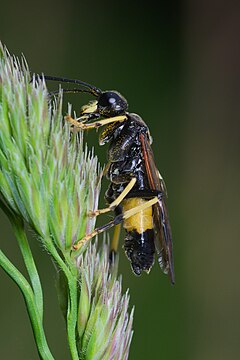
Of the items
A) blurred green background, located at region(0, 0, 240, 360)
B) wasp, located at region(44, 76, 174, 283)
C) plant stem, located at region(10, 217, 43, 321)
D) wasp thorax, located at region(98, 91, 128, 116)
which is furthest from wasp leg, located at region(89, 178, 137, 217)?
blurred green background, located at region(0, 0, 240, 360)

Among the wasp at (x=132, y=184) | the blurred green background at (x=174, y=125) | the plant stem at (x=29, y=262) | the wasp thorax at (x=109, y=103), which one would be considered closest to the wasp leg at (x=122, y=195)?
the wasp at (x=132, y=184)

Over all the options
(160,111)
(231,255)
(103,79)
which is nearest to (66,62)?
(103,79)

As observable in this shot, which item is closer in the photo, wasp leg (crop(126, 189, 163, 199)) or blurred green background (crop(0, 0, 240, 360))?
wasp leg (crop(126, 189, 163, 199))

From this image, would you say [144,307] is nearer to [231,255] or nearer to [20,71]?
[231,255]

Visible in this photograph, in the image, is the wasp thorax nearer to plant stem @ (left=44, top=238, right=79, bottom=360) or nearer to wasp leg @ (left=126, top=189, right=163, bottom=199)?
wasp leg @ (left=126, top=189, right=163, bottom=199)

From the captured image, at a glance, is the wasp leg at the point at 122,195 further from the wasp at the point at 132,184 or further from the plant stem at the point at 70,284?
the plant stem at the point at 70,284
